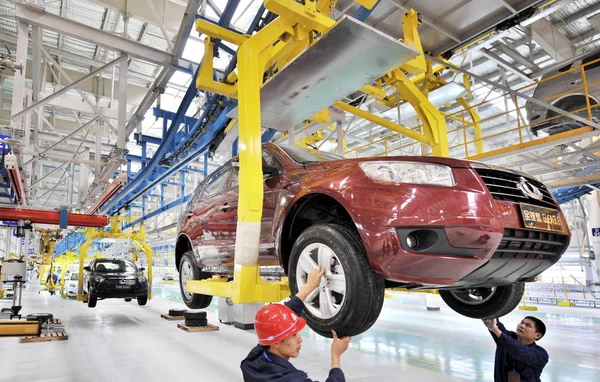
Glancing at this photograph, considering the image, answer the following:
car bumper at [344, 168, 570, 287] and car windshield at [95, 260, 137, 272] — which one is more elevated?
car bumper at [344, 168, 570, 287]

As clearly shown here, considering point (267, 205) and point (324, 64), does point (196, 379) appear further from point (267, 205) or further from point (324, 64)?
point (324, 64)

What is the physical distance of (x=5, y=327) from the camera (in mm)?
6941

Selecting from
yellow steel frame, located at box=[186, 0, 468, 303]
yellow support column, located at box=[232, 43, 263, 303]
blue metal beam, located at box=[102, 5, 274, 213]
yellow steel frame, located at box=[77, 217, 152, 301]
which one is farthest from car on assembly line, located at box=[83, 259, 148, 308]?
yellow support column, located at box=[232, 43, 263, 303]

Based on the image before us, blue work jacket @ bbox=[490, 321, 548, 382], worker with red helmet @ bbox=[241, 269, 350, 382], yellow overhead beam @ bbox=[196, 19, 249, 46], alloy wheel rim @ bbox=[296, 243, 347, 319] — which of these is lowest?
blue work jacket @ bbox=[490, 321, 548, 382]

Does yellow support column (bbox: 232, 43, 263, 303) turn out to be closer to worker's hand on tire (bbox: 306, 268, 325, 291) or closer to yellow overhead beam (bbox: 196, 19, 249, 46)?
worker's hand on tire (bbox: 306, 268, 325, 291)

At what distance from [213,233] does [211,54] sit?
1617 millimetres

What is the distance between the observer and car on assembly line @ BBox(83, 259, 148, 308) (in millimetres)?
10273

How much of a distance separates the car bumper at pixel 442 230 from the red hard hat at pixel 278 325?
0.53m

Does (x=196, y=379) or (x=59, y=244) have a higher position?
(x=59, y=244)

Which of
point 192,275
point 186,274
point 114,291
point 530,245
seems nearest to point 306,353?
point 186,274

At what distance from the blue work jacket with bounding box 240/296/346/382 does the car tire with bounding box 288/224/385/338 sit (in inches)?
7.1

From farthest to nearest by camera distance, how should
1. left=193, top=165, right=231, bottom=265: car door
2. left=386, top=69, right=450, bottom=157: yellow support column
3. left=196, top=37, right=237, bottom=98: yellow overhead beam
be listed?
left=386, top=69, right=450, bottom=157: yellow support column → left=193, top=165, right=231, bottom=265: car door → left=196, top=37, right=237, bottom=98: yellow overhead beam

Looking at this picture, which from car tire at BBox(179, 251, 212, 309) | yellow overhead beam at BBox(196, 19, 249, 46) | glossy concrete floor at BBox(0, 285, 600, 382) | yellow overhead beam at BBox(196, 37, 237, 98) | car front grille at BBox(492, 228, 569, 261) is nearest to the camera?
car front grille at BBox(492, 228, 569, 261)

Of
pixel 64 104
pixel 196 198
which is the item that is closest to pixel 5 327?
pixel 64 104
